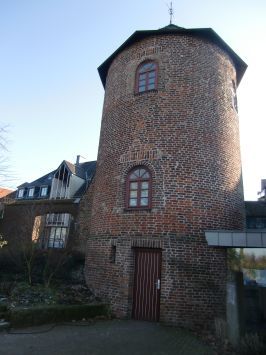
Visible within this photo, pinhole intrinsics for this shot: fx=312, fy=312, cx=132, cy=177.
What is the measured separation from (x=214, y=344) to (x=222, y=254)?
Result: 3.03 metres

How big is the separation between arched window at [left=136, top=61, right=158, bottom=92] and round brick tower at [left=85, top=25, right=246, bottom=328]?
5 cm

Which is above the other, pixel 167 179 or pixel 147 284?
pixel 167 179

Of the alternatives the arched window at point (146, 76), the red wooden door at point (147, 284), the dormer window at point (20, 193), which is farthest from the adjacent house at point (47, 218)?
the arched window at point (146, 76)

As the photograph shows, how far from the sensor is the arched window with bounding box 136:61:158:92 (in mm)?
13086

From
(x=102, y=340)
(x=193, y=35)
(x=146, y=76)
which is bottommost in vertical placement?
(x=102, y=340)

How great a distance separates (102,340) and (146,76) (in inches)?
399

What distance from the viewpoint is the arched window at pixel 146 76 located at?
13086 millimetres

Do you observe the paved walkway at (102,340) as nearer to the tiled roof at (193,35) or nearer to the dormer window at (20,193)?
the tiled roof at (193,35)

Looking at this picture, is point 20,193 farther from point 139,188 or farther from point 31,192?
point 139,188

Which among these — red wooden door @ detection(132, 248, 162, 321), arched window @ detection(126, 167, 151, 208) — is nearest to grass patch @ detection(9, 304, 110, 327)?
red wooden door @ detection(132, 248, 162, 321)

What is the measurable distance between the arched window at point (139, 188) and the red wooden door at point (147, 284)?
169 centimetres

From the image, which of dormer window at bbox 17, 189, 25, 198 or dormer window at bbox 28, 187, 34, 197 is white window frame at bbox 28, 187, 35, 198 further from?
dormer window at bbox 17, 189, 25, 198

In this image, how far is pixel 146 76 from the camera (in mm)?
13359

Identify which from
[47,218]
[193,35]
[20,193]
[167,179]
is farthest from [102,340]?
[20,193]
